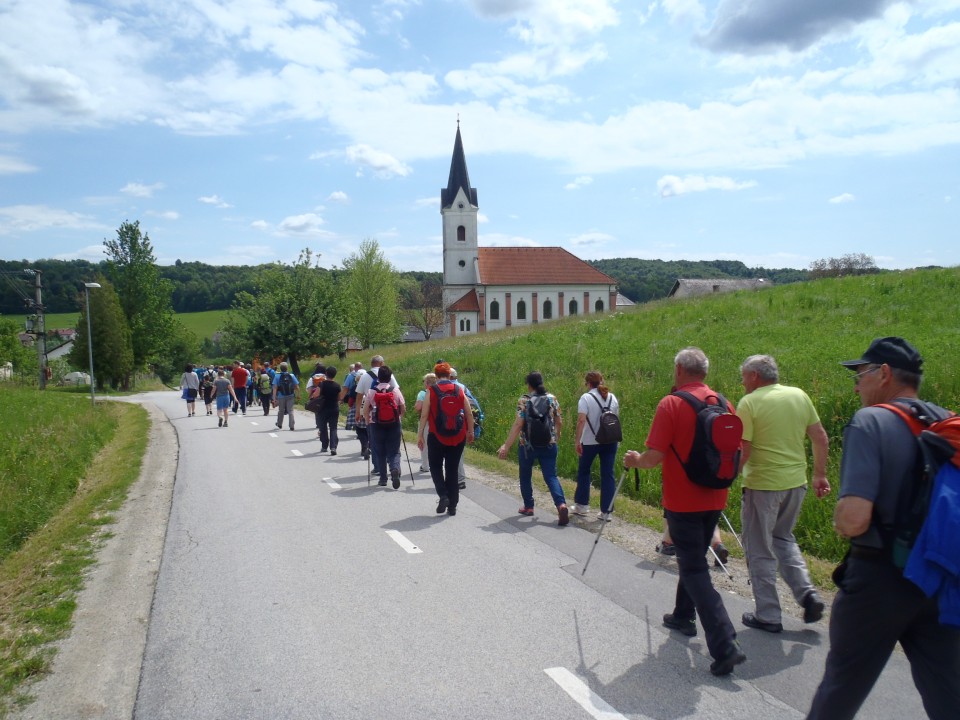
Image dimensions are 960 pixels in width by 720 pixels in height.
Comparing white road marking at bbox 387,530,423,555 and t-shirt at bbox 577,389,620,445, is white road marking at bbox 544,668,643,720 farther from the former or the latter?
t-shirt at bbox 577,389,620,445

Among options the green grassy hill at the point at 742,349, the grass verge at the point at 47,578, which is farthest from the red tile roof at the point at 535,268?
the grass verge at the point at 47,578

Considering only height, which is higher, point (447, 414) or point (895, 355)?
point (895, 355)

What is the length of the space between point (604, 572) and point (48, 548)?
6137 mm

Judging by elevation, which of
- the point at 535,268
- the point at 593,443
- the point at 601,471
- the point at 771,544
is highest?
the point at 535,268

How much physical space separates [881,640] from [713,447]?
1701 mm

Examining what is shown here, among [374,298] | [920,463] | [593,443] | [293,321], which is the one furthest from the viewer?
[374,298]

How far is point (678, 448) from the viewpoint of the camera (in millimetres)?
4664

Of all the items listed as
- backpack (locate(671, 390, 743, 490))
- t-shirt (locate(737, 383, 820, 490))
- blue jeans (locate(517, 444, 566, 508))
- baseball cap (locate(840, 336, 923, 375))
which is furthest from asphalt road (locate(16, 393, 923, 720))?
baseball cap (locate(840, 336, 923, 375))

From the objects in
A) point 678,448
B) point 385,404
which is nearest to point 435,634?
point 678,448

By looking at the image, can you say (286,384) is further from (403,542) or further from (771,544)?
(771,544)

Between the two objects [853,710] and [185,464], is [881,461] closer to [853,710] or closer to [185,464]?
[853,710]

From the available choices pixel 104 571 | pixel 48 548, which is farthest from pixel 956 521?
pixel 48 548

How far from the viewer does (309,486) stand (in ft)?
37.2

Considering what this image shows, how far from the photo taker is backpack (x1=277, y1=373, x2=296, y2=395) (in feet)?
65.9
